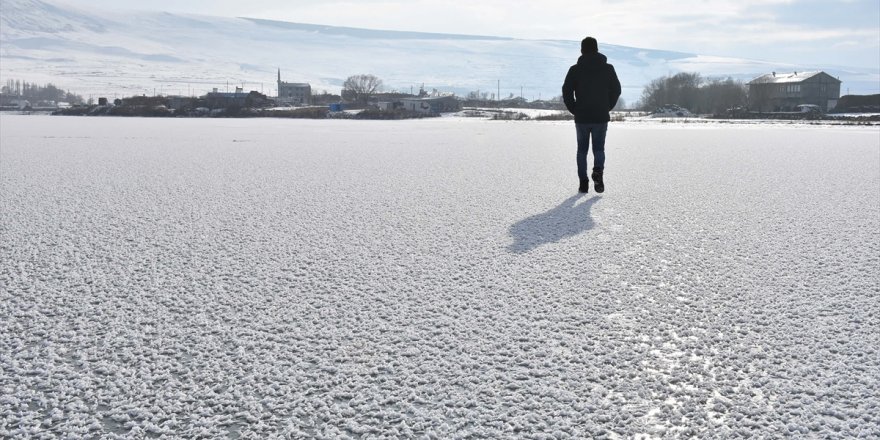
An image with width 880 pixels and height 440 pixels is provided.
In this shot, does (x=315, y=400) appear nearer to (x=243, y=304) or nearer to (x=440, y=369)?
(x=440, y=369)

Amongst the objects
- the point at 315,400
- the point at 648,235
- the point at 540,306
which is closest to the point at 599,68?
the point at 648,235

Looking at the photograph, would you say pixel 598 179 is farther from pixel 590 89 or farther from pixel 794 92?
pixel 794 92

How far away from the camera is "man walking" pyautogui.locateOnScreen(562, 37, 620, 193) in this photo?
678cm

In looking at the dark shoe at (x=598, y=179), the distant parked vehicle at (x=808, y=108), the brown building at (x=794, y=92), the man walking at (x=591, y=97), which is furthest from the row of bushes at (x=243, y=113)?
the dark shoe at (x=598, y=179)

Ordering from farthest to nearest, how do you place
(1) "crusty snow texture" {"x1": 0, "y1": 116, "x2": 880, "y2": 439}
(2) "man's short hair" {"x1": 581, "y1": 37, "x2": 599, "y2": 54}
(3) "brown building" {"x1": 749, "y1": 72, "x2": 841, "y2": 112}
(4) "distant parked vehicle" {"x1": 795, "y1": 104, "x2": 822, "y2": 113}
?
(3) "brown building" {"x1": 749, "y1": 72, "x2": 841, "y2": 112} → (4) "distant parked vehicle" {"x1": 795, "y1": 104, "x2": 822, "y2": 113} → (2) "man's short hair" {"x1": 581, "y1": 37, "x2": 599, "y2": 54} → (1) "crusty snow texture" {"x1": 0, "y1": 116, "x2": 880, "y2": 439}

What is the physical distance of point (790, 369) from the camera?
6.77ft

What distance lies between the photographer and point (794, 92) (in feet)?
240

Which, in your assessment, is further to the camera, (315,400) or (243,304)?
(243,304)

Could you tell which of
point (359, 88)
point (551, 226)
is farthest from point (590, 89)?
point (359, 88)

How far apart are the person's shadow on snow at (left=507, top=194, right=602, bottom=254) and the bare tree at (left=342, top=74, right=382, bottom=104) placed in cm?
8680

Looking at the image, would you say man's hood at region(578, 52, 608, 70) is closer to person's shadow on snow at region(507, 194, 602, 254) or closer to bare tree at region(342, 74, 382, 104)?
person's shadow on snow at region(507, 194, 602, 254)

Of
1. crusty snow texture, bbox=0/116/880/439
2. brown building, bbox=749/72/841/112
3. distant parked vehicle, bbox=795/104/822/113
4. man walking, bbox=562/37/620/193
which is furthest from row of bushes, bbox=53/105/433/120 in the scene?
crusty snow texture, bbox=0/116/880/439

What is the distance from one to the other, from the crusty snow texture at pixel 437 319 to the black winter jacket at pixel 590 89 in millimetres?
1190

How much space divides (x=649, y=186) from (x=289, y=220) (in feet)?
13.5
